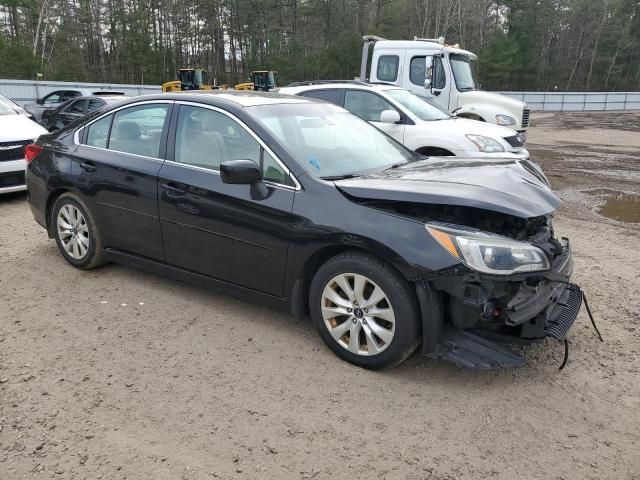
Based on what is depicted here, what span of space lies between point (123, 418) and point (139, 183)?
6.64 feet

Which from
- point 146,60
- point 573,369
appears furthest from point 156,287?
point 146,60

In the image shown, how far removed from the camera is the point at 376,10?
47.7 metres

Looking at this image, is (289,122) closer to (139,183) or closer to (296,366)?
(139,183)

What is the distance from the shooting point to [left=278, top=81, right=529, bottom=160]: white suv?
764cm

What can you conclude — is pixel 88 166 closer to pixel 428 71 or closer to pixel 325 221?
pixel 325 221

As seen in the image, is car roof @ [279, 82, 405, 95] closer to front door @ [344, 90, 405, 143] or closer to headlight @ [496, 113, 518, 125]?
front door @ [344, 90, 405, 143]

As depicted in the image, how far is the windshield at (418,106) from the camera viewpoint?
835 cm

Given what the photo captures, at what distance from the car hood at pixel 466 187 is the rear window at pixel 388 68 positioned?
359 inches

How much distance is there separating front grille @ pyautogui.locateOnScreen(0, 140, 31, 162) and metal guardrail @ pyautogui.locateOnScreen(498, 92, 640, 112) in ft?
107

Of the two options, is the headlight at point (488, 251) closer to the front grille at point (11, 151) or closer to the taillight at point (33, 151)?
the taillight at point (33, 151)

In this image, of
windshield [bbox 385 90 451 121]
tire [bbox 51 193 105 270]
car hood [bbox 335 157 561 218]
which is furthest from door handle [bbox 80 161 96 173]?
windshield [bbox 385 90 451 121]

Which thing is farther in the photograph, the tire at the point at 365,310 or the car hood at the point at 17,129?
the car hood at the point at 17,129

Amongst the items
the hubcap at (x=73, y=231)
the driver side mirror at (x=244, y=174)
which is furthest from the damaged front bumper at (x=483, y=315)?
the hubcap at (x=73, y=231)

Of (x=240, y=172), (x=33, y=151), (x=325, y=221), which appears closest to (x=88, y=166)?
(x=33, y=151)
